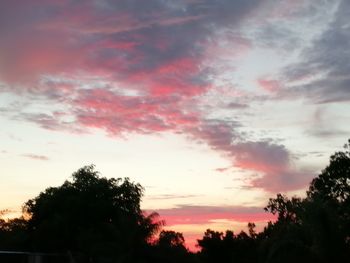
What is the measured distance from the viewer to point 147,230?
42.3m

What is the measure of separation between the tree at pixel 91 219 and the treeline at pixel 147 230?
3.0 inches

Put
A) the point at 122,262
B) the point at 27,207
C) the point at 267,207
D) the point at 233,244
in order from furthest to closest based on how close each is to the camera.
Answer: the point at 267,207 < the point at 233,244 < the point at 27,207 < the point at 122,262

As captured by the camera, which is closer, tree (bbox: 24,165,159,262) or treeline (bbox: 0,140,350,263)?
treeline (bbox: 0,140,350,263)

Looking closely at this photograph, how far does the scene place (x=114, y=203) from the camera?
174 feet

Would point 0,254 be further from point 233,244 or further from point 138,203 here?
point 233,244

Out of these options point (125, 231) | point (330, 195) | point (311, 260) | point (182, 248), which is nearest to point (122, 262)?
point (125, 231)

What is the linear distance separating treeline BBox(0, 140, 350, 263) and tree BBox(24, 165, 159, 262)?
8 centimetres

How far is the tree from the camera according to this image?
42062 mm

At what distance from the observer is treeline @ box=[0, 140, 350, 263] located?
2945 centimetres

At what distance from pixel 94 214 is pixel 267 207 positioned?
2802 centimetres

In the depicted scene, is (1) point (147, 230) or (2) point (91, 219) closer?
(1) point (147, 230)

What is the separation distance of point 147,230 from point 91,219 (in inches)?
402

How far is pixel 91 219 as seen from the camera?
50.8 metres

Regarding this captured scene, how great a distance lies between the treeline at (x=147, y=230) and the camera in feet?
96.6
